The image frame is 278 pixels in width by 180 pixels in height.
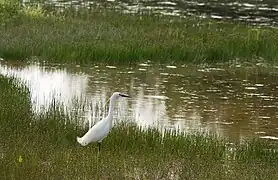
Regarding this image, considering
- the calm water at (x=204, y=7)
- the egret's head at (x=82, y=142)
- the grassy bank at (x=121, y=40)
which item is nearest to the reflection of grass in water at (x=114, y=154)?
the egret's head at (x=82, y=142)

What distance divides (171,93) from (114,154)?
320 inches

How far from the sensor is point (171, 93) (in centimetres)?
1747

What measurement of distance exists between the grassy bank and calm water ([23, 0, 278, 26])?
561 cm

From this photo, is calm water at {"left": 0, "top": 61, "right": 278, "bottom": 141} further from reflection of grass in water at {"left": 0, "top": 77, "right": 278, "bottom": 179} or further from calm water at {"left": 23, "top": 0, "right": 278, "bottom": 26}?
calm water at {"left": 23, "top": 0, "right": 278, "bottom": 26}

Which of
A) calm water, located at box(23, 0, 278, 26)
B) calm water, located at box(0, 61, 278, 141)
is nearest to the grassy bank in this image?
calm water, located at box(0, 61, 278, 141)

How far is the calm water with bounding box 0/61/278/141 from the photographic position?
14.0m

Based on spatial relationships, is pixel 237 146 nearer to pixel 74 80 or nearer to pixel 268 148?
pixel 268 148

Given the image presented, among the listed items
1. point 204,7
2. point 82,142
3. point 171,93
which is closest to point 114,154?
point 82,142

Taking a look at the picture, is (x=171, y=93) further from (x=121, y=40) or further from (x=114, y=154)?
(x=114, y=154)

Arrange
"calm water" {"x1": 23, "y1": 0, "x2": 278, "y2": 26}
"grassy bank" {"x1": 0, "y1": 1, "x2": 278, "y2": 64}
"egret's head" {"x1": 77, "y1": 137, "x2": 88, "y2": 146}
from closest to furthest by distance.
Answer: "egret's head" {"x1": 77, "y1": 137, "x2": 88, "y2": 146} < "grassy bank" {"x1": 0, "y1": 1, "x2": 278, "y2": 64} < "calm water" {"x1": 23, "y1": 0, "x2": 278, "y2": 26}

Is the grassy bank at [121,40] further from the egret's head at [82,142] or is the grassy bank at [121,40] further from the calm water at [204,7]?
the egret's head at [82,142]

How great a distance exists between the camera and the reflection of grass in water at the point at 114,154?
811 cm

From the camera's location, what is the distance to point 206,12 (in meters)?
34.2

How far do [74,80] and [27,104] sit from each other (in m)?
5.90
